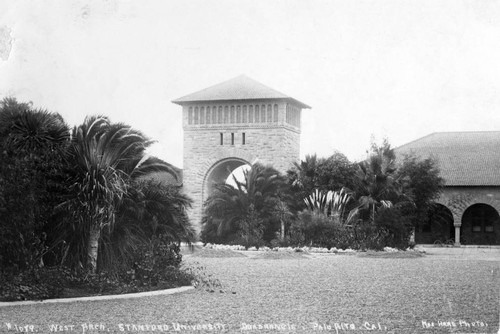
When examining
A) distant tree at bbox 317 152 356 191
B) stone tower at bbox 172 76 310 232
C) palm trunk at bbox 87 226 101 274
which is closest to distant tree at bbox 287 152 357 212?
distant tree at bbox 317 152 356 191

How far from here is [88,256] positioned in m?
14.3

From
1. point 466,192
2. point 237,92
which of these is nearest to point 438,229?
point 466,192

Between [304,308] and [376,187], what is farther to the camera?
[376,187]

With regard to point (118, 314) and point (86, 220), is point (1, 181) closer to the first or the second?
point (86, 220)

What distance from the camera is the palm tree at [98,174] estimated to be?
1370 centimetres

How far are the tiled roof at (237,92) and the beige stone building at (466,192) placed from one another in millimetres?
7638

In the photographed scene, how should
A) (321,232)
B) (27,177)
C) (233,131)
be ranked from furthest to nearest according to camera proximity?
1. (233,131)
2. (321,232)
3. (27,177)

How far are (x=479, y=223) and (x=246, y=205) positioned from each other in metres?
16.9

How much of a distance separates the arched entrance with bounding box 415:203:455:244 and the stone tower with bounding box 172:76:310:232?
26.5ft

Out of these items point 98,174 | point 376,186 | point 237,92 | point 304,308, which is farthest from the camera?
point 237,92

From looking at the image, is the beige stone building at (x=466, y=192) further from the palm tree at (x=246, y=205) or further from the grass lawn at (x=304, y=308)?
the grass lawn at (x=304, y=308)

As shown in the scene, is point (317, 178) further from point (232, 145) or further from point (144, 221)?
→ point (144, 221)

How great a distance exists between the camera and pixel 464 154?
45844 mm

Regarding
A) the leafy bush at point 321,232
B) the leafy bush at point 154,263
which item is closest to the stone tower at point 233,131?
the leafy bush at point 321,232
